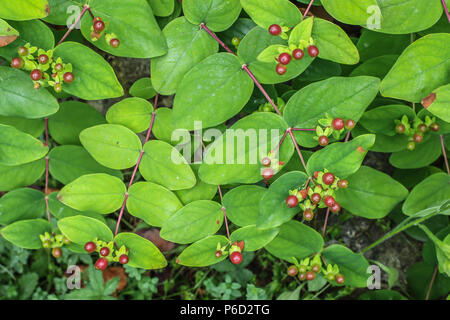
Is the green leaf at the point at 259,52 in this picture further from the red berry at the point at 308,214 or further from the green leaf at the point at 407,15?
the red berry at the point at 308,214

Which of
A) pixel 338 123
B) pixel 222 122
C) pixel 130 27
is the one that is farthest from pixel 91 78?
pixel 338 123

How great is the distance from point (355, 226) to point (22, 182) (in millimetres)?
1460

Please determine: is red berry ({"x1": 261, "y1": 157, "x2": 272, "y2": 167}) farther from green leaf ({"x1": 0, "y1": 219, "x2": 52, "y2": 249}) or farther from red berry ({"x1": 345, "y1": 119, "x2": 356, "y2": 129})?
green leaf ({"x1": 0, "y1": 219, "x2": 52, "y2": 249})

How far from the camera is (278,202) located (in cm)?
115

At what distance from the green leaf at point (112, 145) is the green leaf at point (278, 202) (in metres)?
0.47

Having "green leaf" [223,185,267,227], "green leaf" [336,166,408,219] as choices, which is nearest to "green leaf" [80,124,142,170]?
"green leaf" [223,185,267,227]

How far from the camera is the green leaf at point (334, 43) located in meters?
1.13

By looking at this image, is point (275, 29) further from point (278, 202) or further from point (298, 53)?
point (278, 202)

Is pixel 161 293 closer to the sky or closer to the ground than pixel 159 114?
closer to the ground

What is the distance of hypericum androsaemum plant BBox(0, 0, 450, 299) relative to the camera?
3.65ft

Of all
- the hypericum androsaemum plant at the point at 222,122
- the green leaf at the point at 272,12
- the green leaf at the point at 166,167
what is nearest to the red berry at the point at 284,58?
the hypericum androsaemum plant at the point at 222,122
